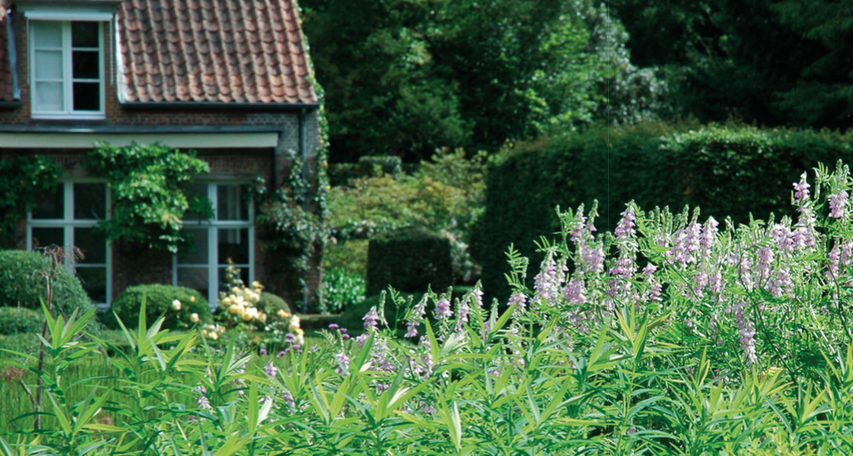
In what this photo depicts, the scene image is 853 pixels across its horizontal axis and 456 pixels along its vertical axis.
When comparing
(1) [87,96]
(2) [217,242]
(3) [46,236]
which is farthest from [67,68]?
(2) [217,242]

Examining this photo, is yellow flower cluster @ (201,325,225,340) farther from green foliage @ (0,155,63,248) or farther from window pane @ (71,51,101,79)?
window pane @ (71,51,101,79)

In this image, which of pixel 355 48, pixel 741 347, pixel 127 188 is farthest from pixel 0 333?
pixel 355 48

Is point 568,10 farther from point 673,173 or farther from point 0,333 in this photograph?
point 0,333

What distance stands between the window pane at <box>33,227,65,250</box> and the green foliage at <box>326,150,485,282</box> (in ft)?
19.5

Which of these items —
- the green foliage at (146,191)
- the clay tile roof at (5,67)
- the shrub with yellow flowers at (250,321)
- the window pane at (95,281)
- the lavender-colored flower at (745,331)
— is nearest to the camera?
the lavender-colored flower at (745,331)

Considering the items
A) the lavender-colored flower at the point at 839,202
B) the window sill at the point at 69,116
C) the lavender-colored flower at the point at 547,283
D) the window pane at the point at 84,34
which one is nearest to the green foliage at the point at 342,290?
the window sill at the point at 69,116

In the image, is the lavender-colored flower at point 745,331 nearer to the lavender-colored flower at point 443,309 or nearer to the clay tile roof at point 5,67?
the lavender-colored flower at point 443,309

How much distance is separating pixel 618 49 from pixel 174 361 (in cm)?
3020

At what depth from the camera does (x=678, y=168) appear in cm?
984

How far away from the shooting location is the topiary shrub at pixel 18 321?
29.1 feet

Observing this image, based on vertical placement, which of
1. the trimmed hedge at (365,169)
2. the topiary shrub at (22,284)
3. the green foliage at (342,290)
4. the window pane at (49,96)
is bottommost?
the green foliage at (342,290)

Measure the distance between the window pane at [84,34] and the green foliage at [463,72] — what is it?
14.5m

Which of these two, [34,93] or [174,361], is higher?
[34,93]

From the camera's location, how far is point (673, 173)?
32.4ft
